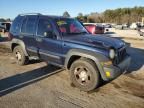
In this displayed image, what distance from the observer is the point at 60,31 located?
6668 mm

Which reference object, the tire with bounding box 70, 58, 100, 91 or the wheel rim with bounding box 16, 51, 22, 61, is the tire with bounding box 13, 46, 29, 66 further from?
the tire with bounding box 70, 58, 100, 91

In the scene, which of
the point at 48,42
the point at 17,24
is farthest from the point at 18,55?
the point at 48,42

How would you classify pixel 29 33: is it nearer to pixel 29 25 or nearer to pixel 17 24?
pixel 29 25

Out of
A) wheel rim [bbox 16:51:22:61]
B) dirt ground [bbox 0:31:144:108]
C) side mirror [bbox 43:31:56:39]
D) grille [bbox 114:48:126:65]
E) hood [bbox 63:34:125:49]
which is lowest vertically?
dirt ground [bbox 0:31:144:108]

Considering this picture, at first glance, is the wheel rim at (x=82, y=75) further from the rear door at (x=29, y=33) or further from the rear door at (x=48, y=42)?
the rear door at (x=29, y=33)

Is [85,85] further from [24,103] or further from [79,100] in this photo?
[24,103]

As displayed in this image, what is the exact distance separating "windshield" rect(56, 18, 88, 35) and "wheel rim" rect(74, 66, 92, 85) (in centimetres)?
130

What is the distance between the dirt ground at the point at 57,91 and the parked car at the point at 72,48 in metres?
0.45

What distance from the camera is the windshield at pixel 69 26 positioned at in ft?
22.5

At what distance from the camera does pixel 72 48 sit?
616 cm

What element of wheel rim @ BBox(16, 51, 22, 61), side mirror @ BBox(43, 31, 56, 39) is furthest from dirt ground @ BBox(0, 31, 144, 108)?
side mirror @ BBox(43, 31, 56, 39)

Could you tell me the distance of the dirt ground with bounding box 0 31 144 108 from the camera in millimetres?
4994

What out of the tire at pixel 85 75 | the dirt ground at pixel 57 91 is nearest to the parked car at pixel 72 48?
the tire at pixel 85 75

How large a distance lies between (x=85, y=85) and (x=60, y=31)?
6.03 feet
